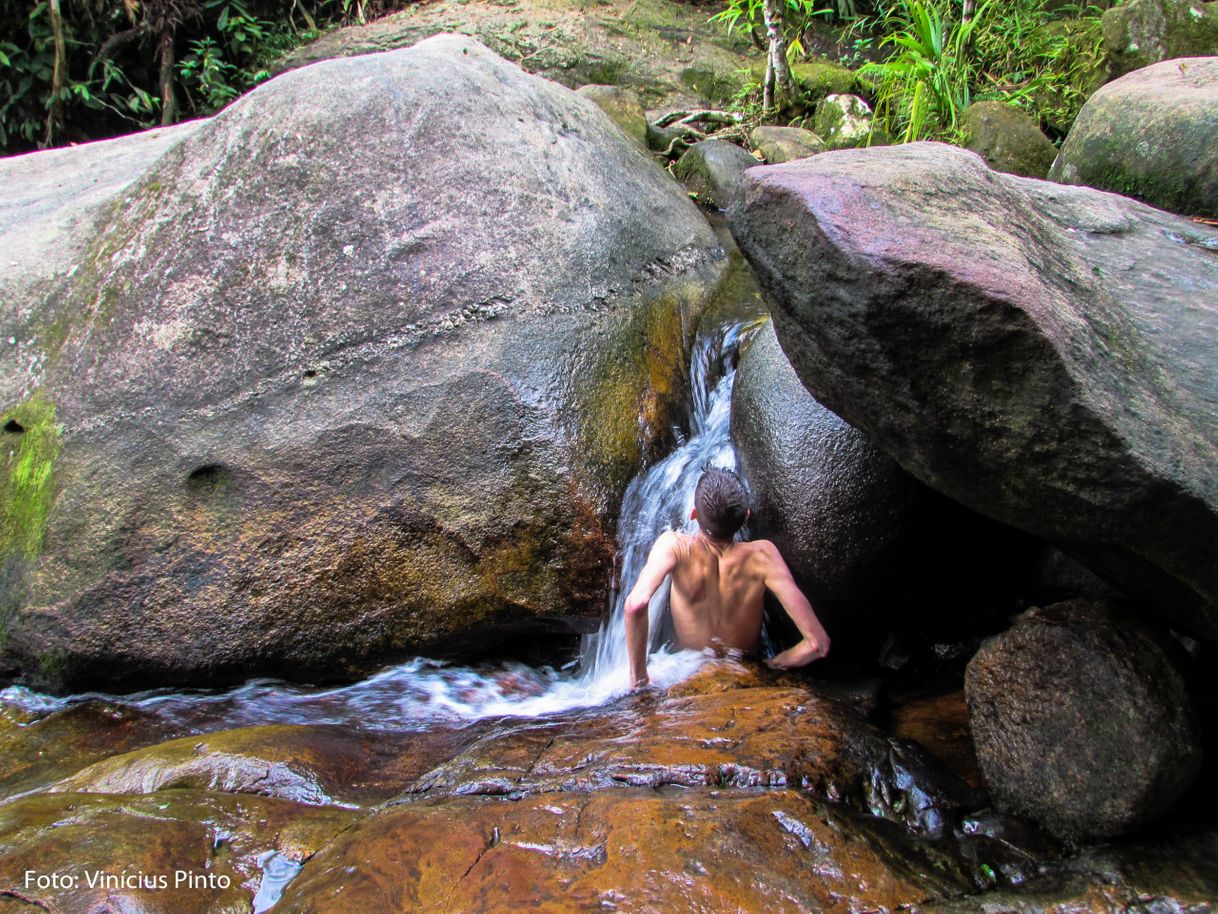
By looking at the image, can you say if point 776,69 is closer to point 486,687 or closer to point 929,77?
point 929,77

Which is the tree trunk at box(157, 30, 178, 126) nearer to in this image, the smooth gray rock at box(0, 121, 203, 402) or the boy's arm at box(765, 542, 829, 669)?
the smooth gray rock at box(0, 121, 203, 402)

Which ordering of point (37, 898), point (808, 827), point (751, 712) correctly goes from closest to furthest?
point (37, 898)
point (808, 827)
point (751, 712)

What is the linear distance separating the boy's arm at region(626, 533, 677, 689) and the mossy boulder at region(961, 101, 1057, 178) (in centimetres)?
357

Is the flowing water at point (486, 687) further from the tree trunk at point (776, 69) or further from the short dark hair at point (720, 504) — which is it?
the tree trunk at point (776, 69)

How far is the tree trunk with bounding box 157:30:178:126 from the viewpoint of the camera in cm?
949

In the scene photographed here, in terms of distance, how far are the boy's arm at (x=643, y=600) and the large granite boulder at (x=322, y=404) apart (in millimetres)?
305

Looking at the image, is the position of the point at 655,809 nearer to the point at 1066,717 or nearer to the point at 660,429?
the point at 1066,717

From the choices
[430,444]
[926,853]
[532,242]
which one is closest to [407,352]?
[430,444]

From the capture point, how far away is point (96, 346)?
3.86m

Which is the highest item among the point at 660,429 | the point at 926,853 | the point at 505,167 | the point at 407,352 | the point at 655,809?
the point at 505,167

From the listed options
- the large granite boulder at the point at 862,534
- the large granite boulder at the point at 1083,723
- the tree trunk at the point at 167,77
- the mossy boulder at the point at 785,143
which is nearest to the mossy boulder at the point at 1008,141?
the mossy boulder at the point at 785,143

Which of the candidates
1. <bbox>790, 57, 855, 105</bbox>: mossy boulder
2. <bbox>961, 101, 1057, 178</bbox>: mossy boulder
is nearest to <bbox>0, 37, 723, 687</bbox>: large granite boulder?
<bbox>961, 101, 1057, 178</bbox>: mossy boulder

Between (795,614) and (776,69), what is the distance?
227 inches

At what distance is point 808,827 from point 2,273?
Result: 14.9 feet
